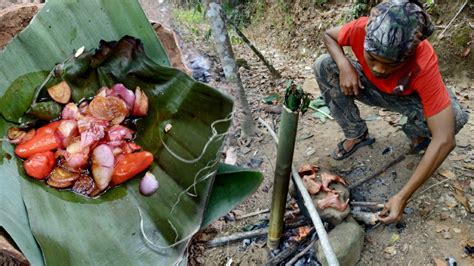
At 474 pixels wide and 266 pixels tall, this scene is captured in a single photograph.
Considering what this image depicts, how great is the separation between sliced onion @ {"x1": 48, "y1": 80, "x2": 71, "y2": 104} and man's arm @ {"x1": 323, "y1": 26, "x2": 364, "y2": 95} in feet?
4.88

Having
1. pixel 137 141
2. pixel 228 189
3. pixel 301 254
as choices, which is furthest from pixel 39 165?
pixel 301 254

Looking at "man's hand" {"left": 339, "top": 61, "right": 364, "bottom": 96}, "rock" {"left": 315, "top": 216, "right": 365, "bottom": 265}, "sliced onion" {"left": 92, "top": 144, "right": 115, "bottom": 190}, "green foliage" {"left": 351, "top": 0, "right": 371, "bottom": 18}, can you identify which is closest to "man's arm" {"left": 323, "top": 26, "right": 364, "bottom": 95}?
"man's hand" {"left": 339, "top": 61, "right": 364, "bottom": 96}

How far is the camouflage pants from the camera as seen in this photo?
233 centimetres

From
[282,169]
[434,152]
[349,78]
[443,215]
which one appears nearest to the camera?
[282,169]

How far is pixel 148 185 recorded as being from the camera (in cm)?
186

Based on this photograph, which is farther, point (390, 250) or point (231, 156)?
point (231, 156)

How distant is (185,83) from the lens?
1.91 meters

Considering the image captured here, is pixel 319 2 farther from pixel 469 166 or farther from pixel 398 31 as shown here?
pixel 398 31

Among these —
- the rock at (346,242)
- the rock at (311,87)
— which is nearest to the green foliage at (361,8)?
the rock at (311,87)

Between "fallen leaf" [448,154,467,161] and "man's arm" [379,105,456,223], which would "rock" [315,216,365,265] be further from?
"fallen leaf" [448,154,467,161]

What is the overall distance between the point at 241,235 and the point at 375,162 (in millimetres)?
1039

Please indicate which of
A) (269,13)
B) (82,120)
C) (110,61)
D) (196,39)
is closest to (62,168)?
(82,120)

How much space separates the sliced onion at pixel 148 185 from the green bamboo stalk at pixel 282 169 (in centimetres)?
55

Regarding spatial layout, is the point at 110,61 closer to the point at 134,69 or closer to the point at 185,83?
the point at 134,69
